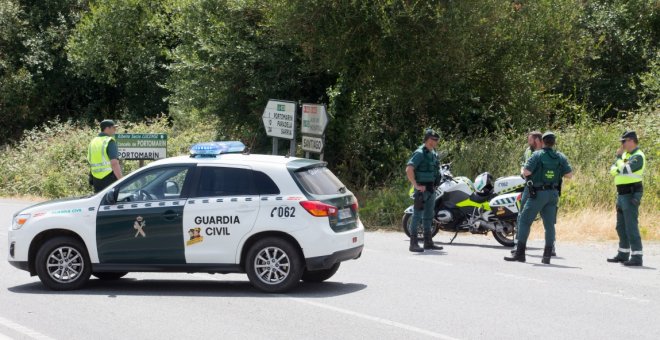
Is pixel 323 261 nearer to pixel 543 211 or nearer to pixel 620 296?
pixel 620 296

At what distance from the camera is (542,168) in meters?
12.4

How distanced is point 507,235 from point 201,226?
6.45 m

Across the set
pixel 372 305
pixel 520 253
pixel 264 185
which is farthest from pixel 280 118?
pixel 372 305

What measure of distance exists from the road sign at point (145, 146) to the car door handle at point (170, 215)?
32.2 feet

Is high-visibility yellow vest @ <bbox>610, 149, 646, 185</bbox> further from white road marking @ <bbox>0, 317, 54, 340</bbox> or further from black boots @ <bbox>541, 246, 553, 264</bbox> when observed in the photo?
white road marking @ <bbox>0, 317, 54, 340</bbox>

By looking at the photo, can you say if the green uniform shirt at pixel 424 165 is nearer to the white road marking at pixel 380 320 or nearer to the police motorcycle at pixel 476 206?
the police motorcycle at pixel 476 206

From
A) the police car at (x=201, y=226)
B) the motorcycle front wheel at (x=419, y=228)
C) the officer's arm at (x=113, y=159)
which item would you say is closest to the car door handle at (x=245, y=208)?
the police car at (x=201, y=226)

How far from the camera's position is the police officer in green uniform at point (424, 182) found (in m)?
13.7

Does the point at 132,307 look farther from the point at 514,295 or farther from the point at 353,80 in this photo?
the point at 353,80

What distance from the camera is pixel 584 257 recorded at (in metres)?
13.5

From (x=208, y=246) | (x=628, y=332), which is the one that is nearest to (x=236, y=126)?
(x=208, y=246)

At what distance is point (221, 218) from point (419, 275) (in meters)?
2.88

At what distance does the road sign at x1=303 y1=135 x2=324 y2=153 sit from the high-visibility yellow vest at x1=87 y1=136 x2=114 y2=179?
566 centimetres

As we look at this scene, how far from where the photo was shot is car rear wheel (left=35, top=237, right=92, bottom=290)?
33.5 ft
